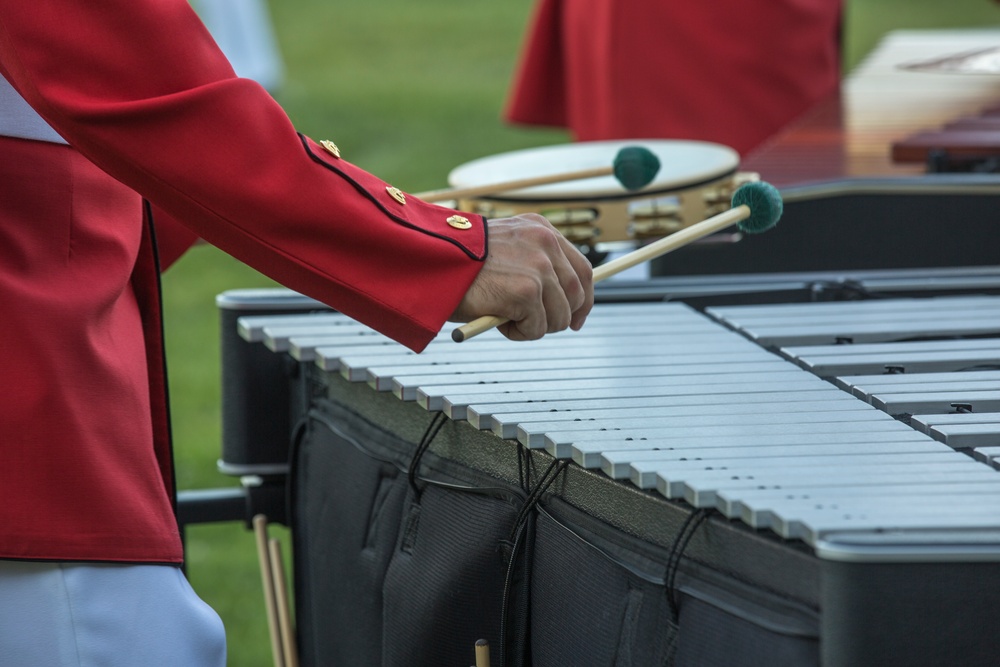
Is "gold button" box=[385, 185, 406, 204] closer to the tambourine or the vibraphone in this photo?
the vibraphone

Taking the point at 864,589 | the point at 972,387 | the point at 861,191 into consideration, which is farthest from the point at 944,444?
the point at 861,191

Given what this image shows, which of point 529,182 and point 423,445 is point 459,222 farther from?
point 529,182

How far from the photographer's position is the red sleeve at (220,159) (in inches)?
46.9

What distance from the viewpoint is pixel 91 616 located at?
4.27ft

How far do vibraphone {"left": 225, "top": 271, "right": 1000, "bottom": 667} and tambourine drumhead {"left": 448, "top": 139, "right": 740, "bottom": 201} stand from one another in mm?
165

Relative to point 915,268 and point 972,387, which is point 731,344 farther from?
point 915,268

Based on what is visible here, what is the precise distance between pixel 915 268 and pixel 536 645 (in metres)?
1.06

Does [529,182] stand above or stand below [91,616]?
above

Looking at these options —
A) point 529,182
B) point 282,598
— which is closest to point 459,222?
point 529,182

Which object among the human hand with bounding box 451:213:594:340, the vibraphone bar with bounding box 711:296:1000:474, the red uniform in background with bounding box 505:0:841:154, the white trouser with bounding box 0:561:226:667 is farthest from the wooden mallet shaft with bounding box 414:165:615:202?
the red uniform in background with bounding box 505:0:841:154

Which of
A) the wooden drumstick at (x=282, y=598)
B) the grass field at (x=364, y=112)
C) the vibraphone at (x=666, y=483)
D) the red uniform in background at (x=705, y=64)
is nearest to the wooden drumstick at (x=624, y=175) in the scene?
the vibraphone at (x=666, y=483)

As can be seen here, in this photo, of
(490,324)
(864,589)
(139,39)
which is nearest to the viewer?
(864,589)

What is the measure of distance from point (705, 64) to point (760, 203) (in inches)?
65.7

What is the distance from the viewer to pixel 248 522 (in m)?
2.14
